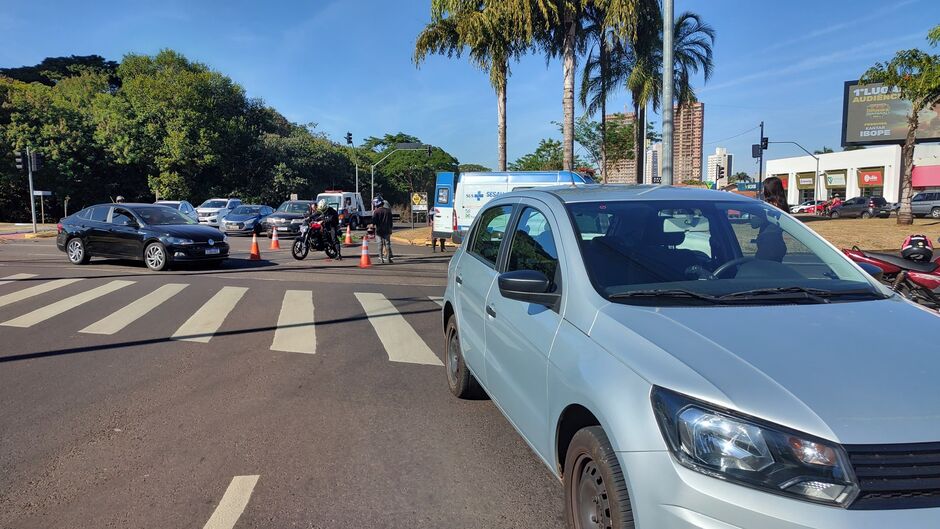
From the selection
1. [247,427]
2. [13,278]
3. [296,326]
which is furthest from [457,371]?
[13,278]

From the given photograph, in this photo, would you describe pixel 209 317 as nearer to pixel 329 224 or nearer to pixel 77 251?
pixel 77 251

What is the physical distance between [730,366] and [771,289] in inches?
39.5

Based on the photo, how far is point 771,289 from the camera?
3.02 meters

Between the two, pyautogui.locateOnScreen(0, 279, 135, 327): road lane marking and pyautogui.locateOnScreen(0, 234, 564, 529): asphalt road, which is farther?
pyautogui.locateOnScreen(0, 279, 135, 327): road lane marking

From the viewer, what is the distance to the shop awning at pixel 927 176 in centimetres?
5279

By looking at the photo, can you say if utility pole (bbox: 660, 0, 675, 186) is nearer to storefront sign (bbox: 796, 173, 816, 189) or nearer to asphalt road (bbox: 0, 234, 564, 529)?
asphalt road (bbox: 0, 234, 564, 529)

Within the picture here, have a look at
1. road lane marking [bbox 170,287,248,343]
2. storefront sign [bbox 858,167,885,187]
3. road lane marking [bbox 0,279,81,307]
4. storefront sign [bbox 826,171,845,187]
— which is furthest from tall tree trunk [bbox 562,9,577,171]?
storefront sign [bbox 826,171,845,187]

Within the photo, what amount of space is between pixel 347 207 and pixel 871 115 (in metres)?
37.7

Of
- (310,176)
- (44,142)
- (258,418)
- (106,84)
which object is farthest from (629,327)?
(106,84)

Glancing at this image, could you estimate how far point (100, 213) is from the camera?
48.4ft

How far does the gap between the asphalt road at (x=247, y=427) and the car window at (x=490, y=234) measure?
4.20 feet

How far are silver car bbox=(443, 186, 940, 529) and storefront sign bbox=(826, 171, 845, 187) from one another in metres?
65.8

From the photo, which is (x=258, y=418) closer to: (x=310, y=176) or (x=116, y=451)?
(x=116, y=451)

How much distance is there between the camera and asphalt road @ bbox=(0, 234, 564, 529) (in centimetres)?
344
